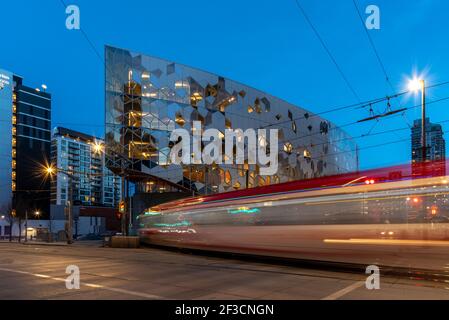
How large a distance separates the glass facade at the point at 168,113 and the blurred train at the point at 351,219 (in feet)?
90.9

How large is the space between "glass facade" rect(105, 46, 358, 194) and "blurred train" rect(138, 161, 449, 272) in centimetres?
2770

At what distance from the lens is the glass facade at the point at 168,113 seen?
49625 mm

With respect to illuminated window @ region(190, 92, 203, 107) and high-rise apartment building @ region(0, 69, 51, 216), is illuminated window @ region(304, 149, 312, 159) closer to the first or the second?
illuminated window @ region(190, 92, 203, 107)

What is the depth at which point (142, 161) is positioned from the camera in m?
50.3

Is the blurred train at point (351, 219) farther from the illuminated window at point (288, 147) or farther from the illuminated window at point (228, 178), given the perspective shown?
the illuminated window at point (288, 147)

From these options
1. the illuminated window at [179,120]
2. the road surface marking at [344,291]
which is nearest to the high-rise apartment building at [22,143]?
the illuminated window at [179,120]

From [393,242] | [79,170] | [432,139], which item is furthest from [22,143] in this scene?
[393,242]

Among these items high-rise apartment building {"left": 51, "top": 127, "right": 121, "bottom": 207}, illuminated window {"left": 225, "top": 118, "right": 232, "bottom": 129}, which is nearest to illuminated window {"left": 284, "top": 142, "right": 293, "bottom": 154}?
illuminated window {"left": 225, "top": 118, "right": 232, "bottom": 129}

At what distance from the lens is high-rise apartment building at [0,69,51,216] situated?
109 meters

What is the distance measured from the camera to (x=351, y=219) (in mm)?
13062

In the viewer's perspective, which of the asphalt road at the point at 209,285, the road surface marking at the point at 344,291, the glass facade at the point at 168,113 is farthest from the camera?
the glass facade at the point at 168,113

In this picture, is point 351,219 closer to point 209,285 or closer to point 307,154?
point 209,285
